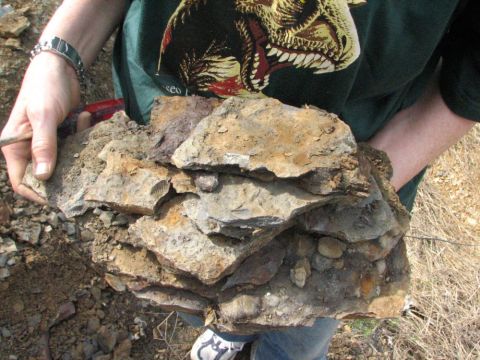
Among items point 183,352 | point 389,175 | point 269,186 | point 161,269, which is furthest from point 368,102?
point 183,352

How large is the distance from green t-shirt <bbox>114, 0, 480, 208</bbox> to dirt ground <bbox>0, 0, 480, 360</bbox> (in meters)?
1.27

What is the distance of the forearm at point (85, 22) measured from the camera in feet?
4.27

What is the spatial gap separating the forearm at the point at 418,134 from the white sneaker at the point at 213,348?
1.25 meters

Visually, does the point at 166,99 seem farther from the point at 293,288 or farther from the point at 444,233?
the point at 444,233

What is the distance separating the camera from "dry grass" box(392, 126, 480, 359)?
2.48 m

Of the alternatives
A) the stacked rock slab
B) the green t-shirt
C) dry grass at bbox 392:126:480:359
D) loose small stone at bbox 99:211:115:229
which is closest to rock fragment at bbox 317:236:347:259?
the stacked rock slab

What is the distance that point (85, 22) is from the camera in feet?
4.32

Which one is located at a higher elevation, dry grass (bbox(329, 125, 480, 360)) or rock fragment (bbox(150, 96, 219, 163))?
rock fragment (bbox(150, 96, 219, 163))

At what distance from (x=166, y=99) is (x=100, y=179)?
245 mm

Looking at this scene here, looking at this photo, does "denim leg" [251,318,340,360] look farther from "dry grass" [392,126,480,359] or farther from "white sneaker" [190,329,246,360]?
"dry grass" [392,126,480,359]

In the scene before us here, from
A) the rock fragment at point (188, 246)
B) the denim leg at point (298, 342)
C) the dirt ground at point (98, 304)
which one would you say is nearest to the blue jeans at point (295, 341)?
the denim leg at point (298, 342)

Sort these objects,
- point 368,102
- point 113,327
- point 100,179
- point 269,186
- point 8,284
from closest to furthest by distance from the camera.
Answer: point 269,186
point 100,179
point 368,102
point 8,284
point 113,327

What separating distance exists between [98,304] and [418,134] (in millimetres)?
1683

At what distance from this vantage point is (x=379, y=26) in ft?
3.34
